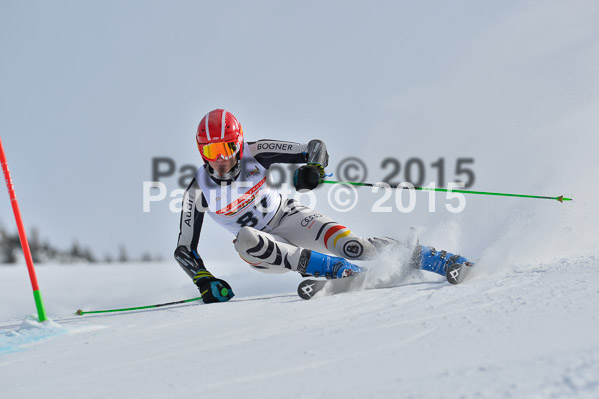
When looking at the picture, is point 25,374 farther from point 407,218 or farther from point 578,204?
point 407,218

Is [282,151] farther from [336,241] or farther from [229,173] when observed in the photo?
[336,241]

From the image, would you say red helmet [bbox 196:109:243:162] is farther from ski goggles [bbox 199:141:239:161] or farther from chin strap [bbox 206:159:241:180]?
chin strap [bbox 206:159:241:180]

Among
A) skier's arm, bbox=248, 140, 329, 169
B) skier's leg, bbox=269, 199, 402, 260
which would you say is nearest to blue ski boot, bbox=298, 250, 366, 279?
skier's leg, bbox=269, 199, 402, 260

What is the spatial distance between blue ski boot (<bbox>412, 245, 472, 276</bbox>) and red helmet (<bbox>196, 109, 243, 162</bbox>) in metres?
1.64

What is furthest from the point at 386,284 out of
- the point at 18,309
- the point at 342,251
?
the point at 18,309

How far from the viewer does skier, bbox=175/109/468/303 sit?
12.3ft

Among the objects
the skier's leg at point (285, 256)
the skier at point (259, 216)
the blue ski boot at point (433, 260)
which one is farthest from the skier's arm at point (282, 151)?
the blue ski boot at point (433, 260)

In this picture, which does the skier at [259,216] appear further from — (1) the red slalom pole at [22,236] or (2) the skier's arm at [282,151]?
(1) the red slalom pole at [22,236]

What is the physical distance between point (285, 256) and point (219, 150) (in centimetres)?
100

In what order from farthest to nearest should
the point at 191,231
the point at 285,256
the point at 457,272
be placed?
the point at 191,231, the point at 285,256, the point at 457,272

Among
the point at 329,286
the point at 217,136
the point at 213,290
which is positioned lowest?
the point at 213,290

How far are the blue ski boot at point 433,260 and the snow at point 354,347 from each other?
0.29 m

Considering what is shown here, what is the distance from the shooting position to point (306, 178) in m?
3.88

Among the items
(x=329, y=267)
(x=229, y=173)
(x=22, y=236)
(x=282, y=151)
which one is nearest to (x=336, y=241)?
(x=329, y=267)
